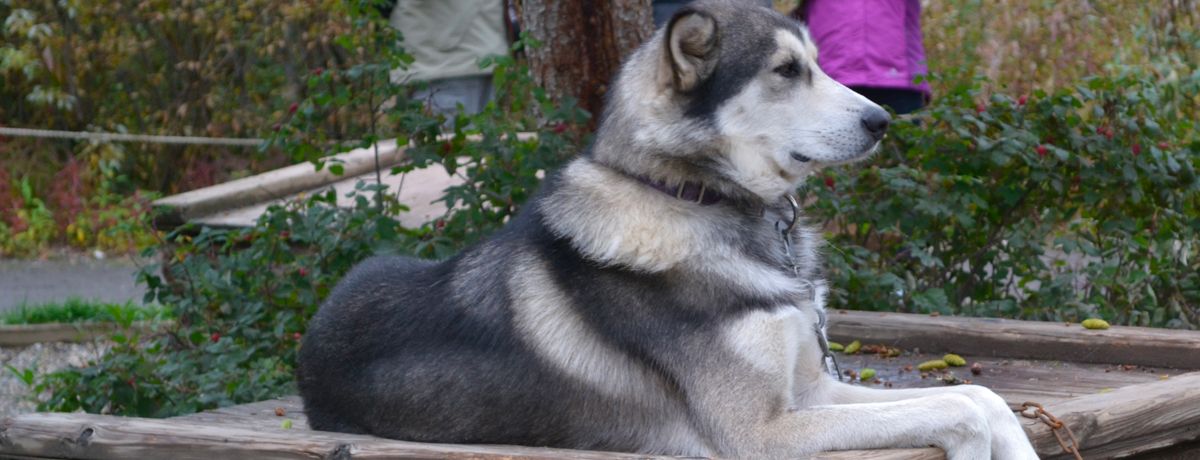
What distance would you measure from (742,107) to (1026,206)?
274cm

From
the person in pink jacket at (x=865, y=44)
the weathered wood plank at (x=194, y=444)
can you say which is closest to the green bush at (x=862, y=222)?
the person in pink jacket at (x=865, y=44)

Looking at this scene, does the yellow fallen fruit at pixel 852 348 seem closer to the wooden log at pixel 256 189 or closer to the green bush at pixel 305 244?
the green bush at pixel 305 244

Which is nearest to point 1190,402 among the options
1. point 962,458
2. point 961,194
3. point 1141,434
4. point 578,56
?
point 1141,434

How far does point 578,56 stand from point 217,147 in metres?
7.84

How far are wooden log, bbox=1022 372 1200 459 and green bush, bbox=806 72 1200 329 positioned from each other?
5.20 feet

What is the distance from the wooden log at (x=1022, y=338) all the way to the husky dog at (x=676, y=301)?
141 cm

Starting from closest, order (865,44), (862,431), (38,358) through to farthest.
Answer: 1. (862,431)
2. (865,44)
3. (38,358)

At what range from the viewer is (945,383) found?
4.21 metres

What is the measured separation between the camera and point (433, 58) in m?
8.27

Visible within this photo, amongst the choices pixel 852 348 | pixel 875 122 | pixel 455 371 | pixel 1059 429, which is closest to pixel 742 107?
pixel 875 122

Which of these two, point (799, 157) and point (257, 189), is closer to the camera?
point (799, 157)

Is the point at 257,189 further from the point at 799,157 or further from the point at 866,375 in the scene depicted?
the point at 799,157

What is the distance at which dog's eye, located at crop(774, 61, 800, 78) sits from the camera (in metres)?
3.21

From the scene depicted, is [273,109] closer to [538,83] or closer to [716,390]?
[538,83]
